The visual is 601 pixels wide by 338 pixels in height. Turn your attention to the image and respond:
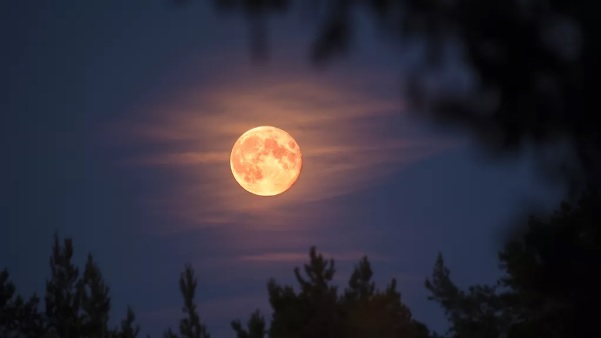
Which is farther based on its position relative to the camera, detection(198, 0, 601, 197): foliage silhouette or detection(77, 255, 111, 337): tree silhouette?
detection(77, 255, 111, 337): tree silhouette

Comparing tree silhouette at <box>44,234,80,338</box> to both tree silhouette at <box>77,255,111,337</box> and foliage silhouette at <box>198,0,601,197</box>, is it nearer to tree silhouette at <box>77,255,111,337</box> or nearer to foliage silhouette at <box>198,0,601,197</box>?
tree silhouette at <box>77,255,111,337</box>

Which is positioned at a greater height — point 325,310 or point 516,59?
point 325,310

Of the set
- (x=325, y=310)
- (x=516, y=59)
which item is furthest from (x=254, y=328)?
(x=516, y=59)

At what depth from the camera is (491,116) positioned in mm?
6961

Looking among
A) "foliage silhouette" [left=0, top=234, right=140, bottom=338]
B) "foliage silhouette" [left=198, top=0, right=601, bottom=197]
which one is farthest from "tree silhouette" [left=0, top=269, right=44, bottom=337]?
"foliage silhouette" [left=198, top=0, right=601, bottom=197]

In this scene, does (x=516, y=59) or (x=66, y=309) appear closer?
(x=516, y=59)

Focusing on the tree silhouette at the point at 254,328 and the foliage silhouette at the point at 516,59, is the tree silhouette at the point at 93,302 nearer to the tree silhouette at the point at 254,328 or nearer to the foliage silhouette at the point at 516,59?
the tree silhouette at the point at 254,328

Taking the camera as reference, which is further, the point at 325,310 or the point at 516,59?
the point at 325,310

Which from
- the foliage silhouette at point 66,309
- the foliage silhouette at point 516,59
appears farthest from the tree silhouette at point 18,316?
the foliage silhouette at point 516,59

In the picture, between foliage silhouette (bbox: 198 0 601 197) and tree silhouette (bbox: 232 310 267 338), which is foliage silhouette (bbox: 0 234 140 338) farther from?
foliage silhouette (bbox: 198 0 601 197)

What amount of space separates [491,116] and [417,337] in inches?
1389

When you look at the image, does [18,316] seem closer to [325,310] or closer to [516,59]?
[325,310]

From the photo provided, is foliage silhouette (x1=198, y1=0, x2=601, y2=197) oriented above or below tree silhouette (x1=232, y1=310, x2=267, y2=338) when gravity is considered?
below

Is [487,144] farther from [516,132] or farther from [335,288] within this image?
[335,288]
